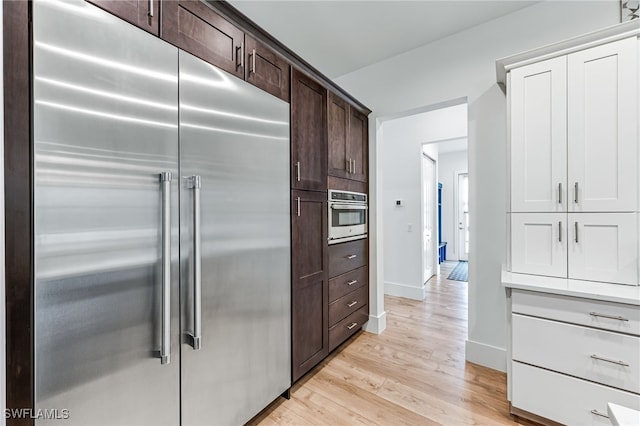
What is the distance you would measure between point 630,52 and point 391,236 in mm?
3226

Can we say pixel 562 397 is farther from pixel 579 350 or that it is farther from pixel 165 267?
pixel 165 267

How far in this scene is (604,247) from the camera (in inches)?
64.3

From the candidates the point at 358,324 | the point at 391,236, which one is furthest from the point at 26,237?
the point at 391,236

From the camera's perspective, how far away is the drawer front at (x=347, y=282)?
241cm

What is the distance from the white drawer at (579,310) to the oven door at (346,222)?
132 cm

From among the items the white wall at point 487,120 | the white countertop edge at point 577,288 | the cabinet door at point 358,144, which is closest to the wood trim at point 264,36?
the cabinet door at point 358,144

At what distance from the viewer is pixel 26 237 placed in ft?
2.85

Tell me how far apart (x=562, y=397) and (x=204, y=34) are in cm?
277

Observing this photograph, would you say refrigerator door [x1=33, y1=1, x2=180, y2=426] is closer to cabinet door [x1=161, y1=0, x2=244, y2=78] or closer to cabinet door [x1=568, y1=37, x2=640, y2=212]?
cabinet door [x1=161, y1=0, x2=244, y2=78]

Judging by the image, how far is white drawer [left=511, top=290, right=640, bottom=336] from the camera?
1408 mm

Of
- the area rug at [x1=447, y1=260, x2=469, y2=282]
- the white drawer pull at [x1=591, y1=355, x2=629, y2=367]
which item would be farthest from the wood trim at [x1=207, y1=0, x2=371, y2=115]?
the area rug at [x1=447, y1=260, x2=469, y2=282]

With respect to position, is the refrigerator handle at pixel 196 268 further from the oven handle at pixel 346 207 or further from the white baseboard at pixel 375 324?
the white baseboard at pixel 375 324

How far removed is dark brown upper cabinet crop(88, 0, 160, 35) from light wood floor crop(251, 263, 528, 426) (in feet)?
7.18

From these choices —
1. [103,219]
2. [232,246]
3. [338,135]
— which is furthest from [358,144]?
[103,219]
